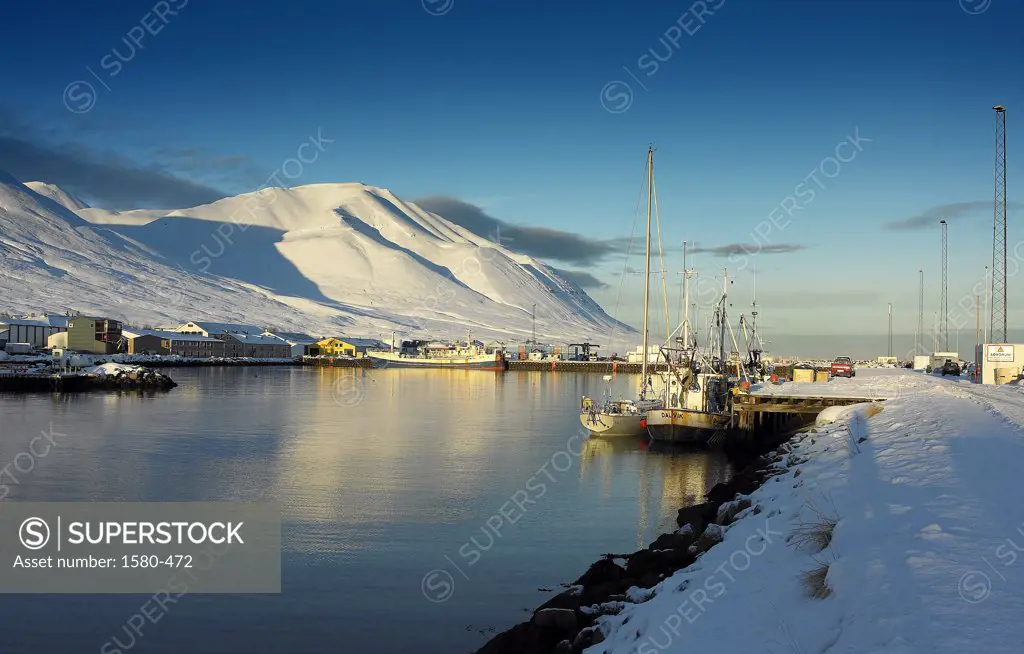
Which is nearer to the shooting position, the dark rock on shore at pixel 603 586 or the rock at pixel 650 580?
the dark rock on shore at pixel 603 586

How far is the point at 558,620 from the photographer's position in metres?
12.1

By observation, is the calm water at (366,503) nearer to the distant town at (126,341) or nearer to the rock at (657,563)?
the rock at (657,563)

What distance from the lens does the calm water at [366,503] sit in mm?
14789

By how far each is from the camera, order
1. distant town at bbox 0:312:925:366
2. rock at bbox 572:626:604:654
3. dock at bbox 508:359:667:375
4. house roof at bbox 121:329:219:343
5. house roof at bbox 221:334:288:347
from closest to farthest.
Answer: rock at bbox 572:626:604:654, distant town at bbox 0:312:925:366, house roof at bbox 121:329:219:343, dock at bbox 508:359:667:375, house roof at bbox 221:334:288:347

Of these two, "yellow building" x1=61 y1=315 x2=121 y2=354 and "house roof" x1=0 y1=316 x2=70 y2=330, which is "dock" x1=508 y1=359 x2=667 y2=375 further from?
"house roof" x1=0 y1=316 x2=70 y2=330

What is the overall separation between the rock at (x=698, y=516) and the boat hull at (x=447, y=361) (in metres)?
153

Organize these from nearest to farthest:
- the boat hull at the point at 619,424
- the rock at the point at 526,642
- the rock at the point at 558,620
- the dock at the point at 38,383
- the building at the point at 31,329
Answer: the rock at the point at 526,642 < the rock at the point at 558,620 < the boat hull at the point at 619,424 < the dock at the point at 38,383 < the building at the point at 31,329

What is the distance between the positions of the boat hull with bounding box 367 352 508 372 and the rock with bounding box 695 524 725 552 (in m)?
158

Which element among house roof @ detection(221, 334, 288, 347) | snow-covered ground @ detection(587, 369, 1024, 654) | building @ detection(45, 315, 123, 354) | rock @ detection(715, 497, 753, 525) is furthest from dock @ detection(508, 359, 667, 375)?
snow-covered ground @ detection(587, 369, 1024, 654)

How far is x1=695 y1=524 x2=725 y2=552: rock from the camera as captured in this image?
15344mm

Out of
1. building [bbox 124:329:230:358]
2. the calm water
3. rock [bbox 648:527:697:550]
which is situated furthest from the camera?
building [bbox 124:329:230:358]

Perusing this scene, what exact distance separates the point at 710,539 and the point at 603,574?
6.73 ft

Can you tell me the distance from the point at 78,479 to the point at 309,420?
24.2m

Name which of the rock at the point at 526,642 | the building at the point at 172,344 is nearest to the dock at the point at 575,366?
the building at the point at 172,344
